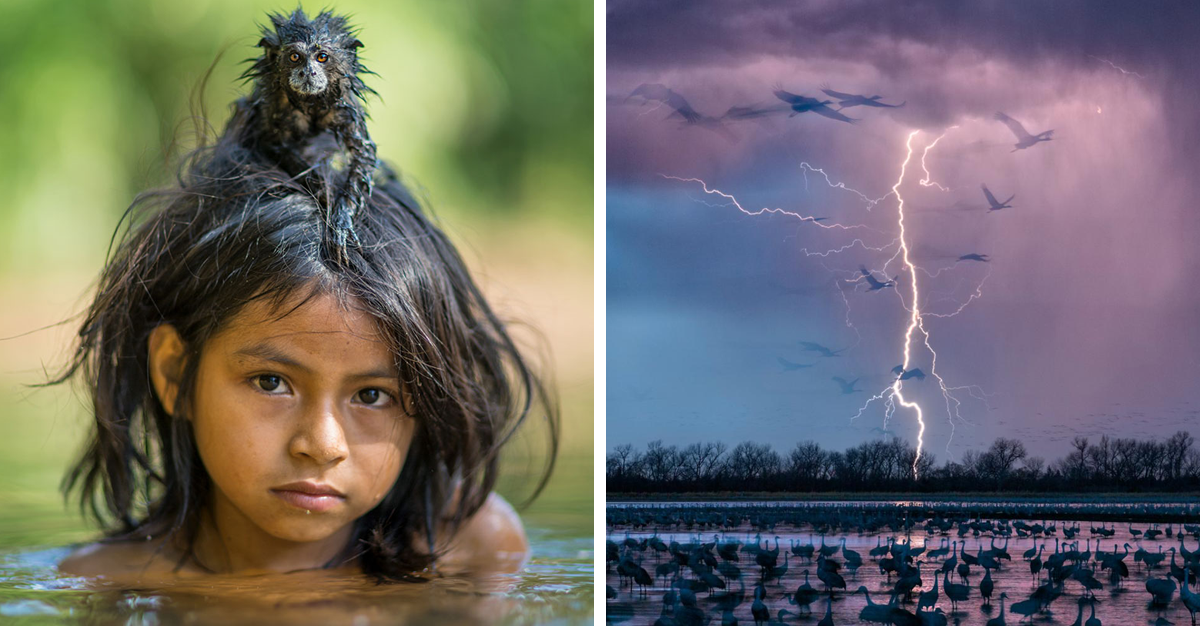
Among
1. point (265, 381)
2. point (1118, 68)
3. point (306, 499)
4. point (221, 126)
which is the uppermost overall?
point (1118, 68)

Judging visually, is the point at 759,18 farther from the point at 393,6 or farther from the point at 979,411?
the point at 979,411

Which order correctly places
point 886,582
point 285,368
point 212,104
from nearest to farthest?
1. point 285,368
2. point 212,104
3. point 886,582

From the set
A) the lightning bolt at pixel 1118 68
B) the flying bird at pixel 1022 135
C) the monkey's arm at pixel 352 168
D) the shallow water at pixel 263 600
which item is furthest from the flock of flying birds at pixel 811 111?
the shallow water at pixel 263 600

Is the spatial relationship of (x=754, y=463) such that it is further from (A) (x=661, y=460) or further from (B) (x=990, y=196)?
(B) (x=990, y=196)

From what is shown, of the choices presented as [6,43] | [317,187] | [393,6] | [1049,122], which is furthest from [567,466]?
[6,43]

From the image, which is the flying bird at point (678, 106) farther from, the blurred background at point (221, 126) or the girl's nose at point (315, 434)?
the girl's nose at point (315, 434)

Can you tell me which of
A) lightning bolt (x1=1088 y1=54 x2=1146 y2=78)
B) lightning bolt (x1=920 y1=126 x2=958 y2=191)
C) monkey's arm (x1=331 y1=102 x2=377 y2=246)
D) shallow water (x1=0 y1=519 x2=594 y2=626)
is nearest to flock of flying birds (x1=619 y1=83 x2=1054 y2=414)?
lightning bolt (x1=920 y1=126 x2=958 y2=191)

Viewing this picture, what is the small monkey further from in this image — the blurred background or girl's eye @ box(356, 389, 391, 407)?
girl's eye @ box(356, 389, 391, 407)

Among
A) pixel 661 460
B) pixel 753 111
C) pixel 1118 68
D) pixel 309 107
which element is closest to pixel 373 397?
pixel 309 107
